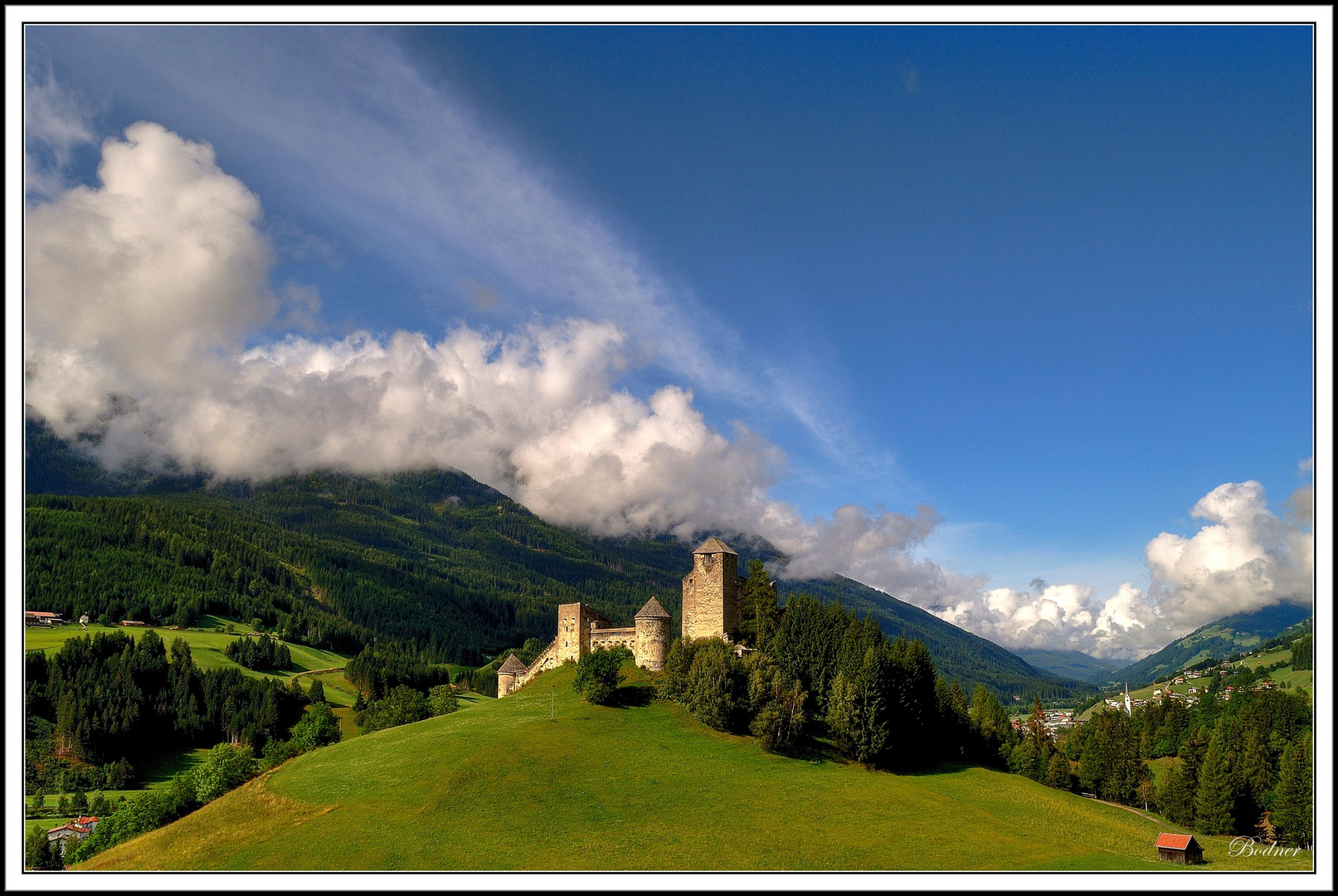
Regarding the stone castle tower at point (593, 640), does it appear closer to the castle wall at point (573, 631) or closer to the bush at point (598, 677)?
the castle wall at point (573, 631)

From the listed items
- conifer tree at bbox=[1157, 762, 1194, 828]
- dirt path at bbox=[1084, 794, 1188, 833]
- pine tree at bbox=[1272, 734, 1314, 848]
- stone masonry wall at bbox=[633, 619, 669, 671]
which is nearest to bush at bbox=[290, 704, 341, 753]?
stone masonry wall at bbox=[633, 619, 669, 671]

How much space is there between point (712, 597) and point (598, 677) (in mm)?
17462

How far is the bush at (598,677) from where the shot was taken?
77.8 meters

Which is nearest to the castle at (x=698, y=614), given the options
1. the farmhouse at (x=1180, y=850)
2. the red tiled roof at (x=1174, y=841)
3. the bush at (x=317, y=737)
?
the bush at (x=317, y=737)

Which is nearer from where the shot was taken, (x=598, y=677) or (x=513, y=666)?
(x=598, y=677)

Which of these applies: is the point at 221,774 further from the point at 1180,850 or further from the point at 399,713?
the point at 1180,850

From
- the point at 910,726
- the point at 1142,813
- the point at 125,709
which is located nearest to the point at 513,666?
the point at 910,726

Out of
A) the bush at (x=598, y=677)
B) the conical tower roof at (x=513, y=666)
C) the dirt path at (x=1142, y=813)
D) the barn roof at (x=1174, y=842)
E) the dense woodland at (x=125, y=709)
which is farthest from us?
the dense woodland at (x=125, y=709)

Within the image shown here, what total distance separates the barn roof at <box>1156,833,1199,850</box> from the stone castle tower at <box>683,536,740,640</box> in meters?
44.0

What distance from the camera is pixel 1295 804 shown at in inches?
3029

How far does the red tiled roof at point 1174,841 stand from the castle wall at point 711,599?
145ft

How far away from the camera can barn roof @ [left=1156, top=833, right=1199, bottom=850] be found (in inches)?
2088

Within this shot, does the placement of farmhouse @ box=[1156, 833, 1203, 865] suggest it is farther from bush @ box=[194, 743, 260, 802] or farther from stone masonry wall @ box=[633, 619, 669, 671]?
bush @ box=[194, 743, 260, 802]

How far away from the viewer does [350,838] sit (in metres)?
49.3
